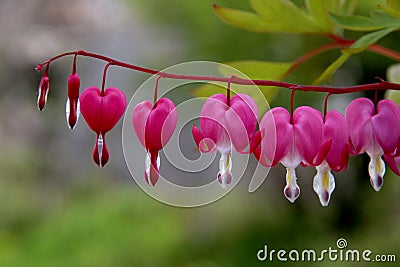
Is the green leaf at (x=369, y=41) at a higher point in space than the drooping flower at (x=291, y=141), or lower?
higher

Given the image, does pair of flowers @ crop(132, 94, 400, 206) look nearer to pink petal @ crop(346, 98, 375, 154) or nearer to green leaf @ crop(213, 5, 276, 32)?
pink petal @ crop(346, 98, 375, 154)

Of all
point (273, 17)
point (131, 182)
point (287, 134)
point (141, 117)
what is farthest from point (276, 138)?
point (131, 182)

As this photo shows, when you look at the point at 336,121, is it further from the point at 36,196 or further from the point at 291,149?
the point at 36,196

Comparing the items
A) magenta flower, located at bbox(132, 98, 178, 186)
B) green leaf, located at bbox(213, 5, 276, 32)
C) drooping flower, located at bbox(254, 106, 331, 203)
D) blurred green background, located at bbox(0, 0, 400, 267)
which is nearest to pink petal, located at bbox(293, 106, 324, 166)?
drooping flower, located at bbox(254, 106, 331, 203)

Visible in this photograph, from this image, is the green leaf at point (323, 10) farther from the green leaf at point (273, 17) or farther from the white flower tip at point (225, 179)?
the white flower tip at point (225, 179)

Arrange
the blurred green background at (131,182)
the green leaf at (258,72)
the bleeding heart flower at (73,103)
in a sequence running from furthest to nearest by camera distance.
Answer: the blurred green background at (131,182)
the green leaf at (258,72)
the bleeding heart flower at (73,103)

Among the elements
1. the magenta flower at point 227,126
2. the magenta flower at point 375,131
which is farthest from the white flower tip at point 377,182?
the magenta flower at point 227,126

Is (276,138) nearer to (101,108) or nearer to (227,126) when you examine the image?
(227,126)
